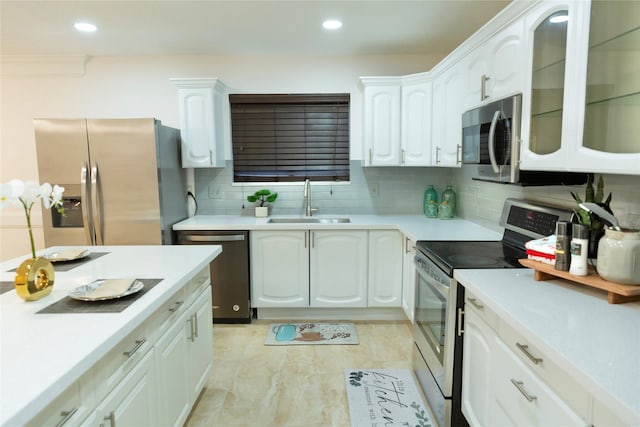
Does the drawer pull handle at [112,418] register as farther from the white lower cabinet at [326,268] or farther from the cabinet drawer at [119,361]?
the white lower cabinet at [326,268]

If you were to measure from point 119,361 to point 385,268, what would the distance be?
2.45 meters

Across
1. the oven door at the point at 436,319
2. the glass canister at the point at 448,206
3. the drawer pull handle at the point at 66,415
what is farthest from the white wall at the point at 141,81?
the drawer pull handle at the point at 66,415

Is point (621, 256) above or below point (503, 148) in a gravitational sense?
below

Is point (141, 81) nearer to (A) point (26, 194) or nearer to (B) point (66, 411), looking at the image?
(A) point (26, 194)

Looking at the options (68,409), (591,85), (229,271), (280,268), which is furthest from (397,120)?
(68,409)

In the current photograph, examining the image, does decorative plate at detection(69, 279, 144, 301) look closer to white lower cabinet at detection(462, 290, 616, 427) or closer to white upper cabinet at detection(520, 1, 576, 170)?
white lower cabinet at detection(462, 290, 616, 427)

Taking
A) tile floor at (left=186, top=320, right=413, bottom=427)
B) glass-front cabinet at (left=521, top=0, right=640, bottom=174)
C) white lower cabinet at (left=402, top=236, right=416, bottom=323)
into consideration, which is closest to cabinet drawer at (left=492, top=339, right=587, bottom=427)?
glass-front cabinet at (left=521, top=0, right=640, bottom=174)

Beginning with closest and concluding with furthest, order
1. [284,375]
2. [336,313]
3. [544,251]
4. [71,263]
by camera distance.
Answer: [544,251] < [71,263] < [284,375] < [336,313]

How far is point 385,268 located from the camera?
346cm

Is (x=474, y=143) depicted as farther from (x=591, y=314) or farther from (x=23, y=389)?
(x=23, y=389)

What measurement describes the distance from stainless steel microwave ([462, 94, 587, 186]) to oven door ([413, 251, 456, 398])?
1.94ft

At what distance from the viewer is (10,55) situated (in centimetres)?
371

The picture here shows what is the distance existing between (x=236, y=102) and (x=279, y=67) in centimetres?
53

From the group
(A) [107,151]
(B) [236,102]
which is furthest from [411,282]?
(A) [107,151]
